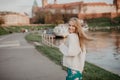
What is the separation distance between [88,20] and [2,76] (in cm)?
13438

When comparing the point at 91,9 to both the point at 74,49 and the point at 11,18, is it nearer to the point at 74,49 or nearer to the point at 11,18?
the point at 11,18

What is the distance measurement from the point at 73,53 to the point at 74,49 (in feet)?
0.25

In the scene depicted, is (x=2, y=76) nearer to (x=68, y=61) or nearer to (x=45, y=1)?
(x=68, y=61)

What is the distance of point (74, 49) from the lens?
561 centimetres

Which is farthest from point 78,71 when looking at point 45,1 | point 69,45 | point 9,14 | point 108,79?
point 45,1

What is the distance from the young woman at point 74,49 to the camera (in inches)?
219

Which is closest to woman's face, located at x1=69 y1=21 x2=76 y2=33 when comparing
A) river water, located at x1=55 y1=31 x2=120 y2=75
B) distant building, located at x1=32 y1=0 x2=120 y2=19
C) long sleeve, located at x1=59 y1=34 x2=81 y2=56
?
long sleeve, located at x1=59 y1=34 x2=81 y2=56

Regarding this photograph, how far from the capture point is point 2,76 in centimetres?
956

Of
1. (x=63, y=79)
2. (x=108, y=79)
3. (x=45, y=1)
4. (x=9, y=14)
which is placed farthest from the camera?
(x=45, y=1)

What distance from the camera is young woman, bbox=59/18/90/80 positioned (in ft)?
18.2

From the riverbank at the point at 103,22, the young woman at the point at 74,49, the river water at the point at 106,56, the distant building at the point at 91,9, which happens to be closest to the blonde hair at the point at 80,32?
the young woman at the point at 74,49

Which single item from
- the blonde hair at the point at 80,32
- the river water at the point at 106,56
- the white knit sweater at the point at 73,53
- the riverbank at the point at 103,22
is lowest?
the riverbank at the point at 103,22

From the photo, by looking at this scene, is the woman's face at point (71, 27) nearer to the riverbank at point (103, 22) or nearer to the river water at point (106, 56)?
the river water at point (106, 56)

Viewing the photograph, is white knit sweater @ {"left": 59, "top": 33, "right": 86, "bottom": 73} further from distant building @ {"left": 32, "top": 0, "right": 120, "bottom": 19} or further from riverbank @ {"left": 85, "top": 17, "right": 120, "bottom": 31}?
distant building @ {"left": 32, "top": 0, "right": 120, "bottom": 19}
